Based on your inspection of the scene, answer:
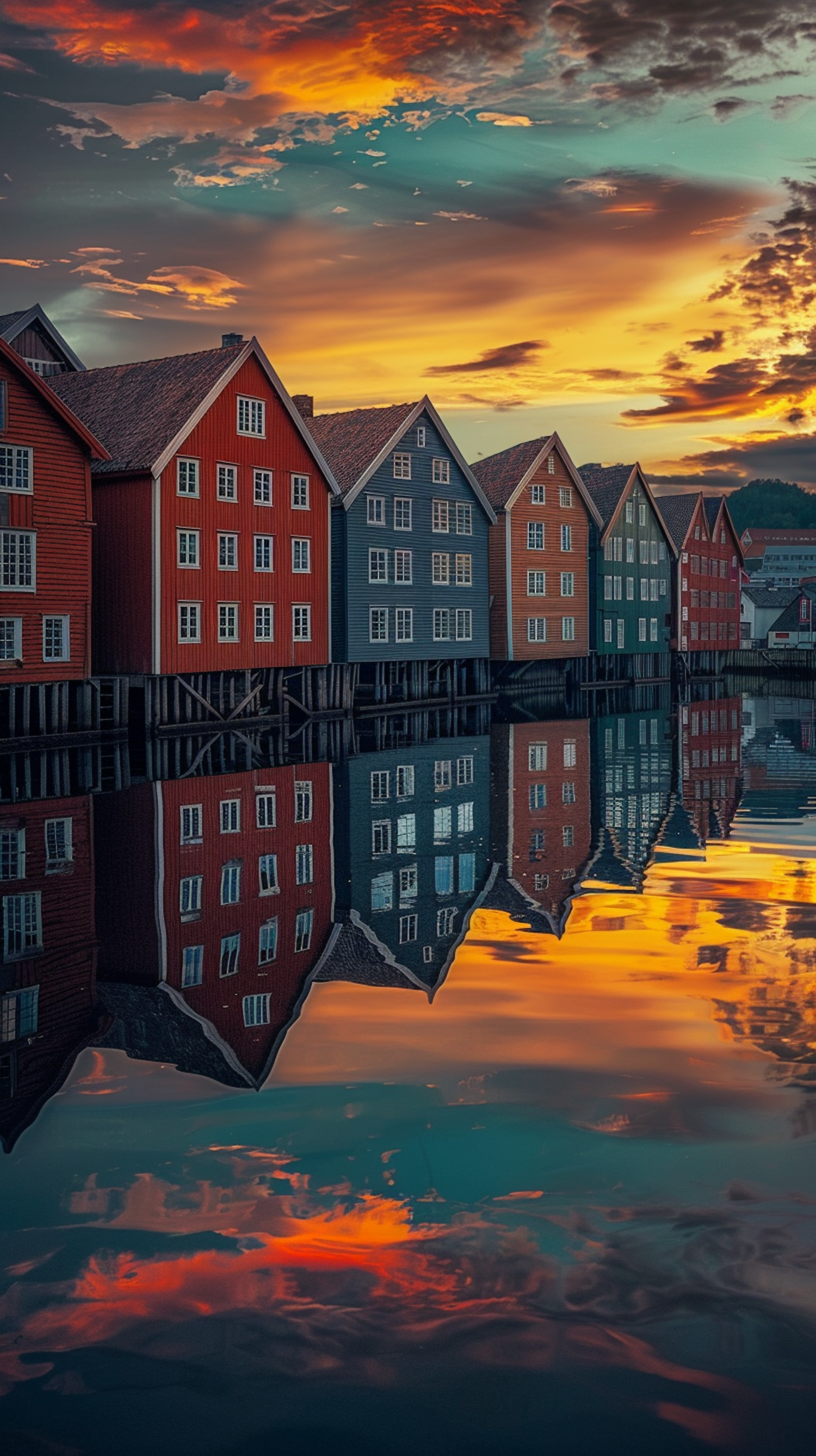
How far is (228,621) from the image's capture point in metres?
45.7

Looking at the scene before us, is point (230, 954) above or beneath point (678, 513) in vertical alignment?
beneath

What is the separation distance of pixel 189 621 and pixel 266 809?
70.1 ft

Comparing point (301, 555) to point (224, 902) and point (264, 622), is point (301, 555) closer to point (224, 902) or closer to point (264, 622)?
point (264, 622)

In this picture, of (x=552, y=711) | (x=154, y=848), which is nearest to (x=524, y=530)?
(x=552, y=711)

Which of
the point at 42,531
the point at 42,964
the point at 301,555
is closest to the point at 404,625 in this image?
the point at 301,555

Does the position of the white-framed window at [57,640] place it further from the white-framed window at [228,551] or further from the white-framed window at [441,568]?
the white-framed window at [441,568]

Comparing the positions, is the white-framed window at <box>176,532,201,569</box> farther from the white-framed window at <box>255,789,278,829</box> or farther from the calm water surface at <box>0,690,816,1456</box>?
the calm water surface at <box>0,690,816,1456</box>

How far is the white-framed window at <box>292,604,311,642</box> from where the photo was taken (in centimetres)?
4956

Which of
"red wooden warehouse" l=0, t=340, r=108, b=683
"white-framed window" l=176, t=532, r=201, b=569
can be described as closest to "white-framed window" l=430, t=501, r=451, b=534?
"white-framed window" l=176, t=532, r=201, b=569

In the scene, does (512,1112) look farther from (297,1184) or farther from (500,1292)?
(500,1292)

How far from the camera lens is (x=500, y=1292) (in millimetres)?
6109

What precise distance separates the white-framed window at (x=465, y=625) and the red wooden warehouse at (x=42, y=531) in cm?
2548

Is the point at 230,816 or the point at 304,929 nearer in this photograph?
the point at 304,929

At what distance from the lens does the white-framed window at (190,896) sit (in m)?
14.6
